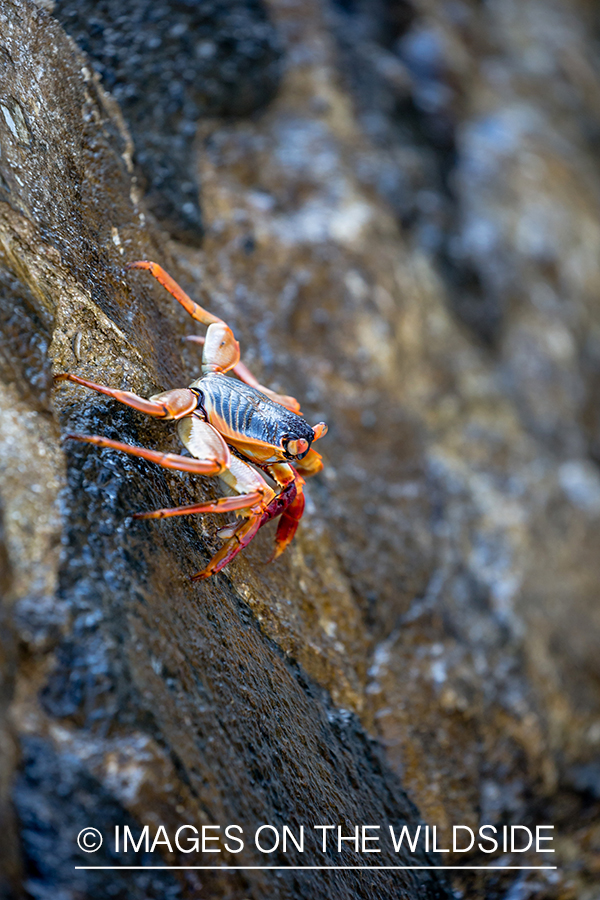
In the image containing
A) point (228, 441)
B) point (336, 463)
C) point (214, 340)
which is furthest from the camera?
point (336, 463)

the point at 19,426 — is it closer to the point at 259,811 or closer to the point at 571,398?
the point at 259,811

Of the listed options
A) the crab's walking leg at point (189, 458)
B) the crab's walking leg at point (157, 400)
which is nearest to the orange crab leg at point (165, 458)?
the crab's walking leg at point (189, 458)

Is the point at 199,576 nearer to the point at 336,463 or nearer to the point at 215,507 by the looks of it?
the point at 215,507

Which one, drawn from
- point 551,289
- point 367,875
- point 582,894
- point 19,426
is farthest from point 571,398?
point 19,426

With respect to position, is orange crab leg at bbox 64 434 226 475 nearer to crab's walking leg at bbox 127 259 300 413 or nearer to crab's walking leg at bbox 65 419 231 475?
crab's walking leg at bbox 65 419 231 475

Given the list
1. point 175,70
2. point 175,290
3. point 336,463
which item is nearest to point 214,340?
point 175,290

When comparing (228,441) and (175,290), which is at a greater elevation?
(175,290)
